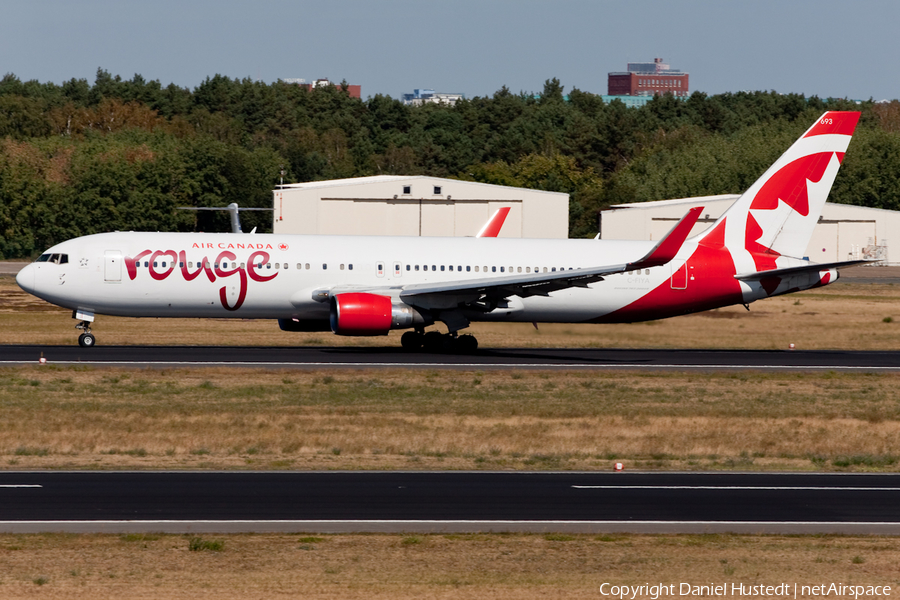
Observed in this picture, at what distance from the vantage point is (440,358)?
38.1 m

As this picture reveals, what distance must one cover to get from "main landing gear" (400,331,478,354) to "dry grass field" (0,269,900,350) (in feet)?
6.27

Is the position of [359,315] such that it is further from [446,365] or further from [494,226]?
[494,226]

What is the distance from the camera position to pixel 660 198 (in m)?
126

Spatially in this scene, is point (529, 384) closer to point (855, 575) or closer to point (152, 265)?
point (152, 265)

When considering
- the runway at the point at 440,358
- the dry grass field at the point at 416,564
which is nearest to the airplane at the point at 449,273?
the runway at the point at 440,358

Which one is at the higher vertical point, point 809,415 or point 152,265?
point 152,265

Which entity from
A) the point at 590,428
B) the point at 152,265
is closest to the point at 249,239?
the point at 152,265

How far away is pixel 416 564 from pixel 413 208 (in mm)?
70840

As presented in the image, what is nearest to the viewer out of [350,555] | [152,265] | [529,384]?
[350,555]

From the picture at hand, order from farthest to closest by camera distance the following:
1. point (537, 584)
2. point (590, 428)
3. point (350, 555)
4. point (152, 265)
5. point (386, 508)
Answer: point (152, 265) → point (590, 428) → point (386, 508) → point (350, 555) → point (537, 584)

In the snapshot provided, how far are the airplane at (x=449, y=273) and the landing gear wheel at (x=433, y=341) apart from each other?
5 cm

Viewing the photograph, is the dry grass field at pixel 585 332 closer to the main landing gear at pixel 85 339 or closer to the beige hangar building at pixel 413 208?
the main landing gear at pixel 85 339

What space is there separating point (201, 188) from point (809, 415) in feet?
287

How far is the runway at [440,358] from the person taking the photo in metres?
35.2
